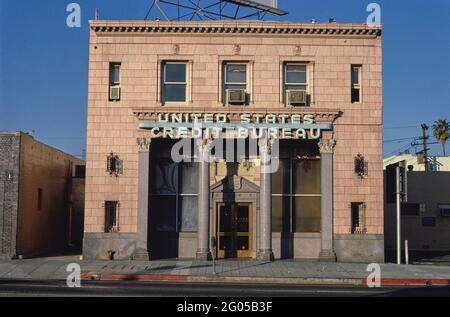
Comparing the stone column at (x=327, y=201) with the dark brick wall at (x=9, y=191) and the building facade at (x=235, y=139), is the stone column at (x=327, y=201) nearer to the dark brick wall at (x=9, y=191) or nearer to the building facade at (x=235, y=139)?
the building facade at (x=235, y=139)

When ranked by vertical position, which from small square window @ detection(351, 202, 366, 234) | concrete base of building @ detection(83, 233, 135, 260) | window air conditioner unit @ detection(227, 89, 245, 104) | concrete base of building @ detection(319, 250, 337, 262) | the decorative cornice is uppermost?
the decorative cornice

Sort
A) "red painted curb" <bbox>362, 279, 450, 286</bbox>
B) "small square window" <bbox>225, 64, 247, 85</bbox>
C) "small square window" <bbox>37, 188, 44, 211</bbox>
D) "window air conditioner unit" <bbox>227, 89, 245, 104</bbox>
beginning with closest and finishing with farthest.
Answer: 1. "red painted curb" <bbox>362, 279, 450, 286</bbox>
2. "window air conditioner unit" <bbox>227, 89, 245, 104</bbox>
3. "small square window" <bbox>225, 64, 247, 85</bbox>
4. "small square window" <bbox>37, 188, 44, 211</bbox>

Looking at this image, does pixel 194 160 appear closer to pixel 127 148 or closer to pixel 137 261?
pixel 127 148

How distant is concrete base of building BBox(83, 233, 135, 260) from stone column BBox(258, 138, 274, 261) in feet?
18.3

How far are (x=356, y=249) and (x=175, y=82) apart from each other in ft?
35.6

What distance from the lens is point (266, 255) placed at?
85.1 feet

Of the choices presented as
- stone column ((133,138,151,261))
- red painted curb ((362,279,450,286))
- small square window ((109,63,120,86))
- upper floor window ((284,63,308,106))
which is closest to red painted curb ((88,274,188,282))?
stone column ((133,138,151,261))

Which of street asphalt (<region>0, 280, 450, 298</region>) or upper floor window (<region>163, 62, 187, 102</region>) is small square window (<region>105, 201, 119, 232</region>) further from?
street asphalt (<region>0, 280, 450, 298</region>)

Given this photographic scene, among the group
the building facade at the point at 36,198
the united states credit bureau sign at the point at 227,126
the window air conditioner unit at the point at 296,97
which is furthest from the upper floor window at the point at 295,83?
the building facade at the point at 36,198

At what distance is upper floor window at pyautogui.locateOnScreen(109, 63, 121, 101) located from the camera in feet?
88.9

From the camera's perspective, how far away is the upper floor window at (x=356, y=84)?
89.8ft

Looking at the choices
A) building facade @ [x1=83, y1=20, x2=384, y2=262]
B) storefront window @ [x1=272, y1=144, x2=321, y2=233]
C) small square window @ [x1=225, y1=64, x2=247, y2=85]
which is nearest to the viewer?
building facade @ [x1=83, y1=20, x2=384, y2=262]

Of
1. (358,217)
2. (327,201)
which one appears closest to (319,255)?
(327,201)

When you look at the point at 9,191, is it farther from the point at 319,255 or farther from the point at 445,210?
the point at 445,210
